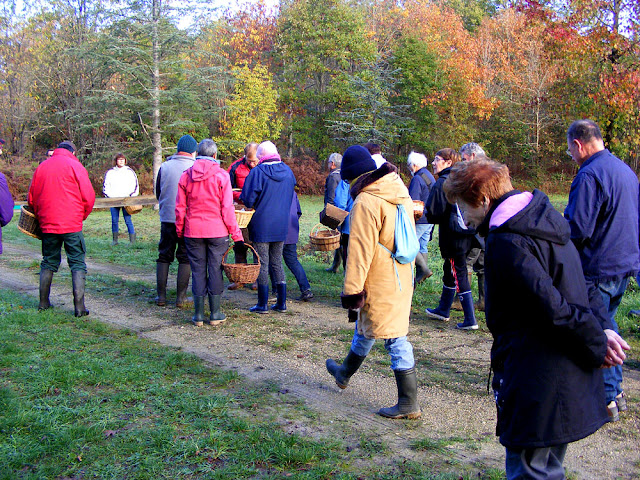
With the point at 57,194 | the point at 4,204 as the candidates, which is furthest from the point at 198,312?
the point at 4,204

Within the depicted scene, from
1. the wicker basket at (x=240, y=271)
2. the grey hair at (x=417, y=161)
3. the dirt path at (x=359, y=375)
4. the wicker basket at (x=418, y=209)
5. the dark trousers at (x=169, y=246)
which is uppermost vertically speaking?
the grey hair at (x=417, y=161)

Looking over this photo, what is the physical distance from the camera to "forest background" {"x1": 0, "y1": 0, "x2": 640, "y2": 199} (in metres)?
27.4

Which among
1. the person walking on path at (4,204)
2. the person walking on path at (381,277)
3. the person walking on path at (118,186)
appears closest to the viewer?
the person walking on path at (381,277)

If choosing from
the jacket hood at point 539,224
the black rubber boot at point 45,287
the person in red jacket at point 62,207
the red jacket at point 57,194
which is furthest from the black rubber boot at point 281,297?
the jacket hood at point 539,224

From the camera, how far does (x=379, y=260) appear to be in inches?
169

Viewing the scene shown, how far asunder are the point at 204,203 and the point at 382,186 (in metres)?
3.08

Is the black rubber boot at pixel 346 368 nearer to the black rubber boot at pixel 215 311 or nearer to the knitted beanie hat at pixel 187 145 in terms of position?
the black rubber boot at pixel 215 311

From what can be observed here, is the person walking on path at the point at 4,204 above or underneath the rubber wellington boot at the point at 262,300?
above

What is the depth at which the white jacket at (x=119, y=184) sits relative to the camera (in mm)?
13414

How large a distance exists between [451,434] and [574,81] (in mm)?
13364

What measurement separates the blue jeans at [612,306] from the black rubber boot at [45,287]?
6.11m

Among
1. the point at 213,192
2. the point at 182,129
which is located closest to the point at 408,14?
the point at 182,129

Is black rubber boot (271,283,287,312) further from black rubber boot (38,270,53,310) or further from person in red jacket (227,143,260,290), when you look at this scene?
black rubber boot (38,270,53,310)

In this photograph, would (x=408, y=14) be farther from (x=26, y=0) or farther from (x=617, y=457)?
(x=617, y=457)
